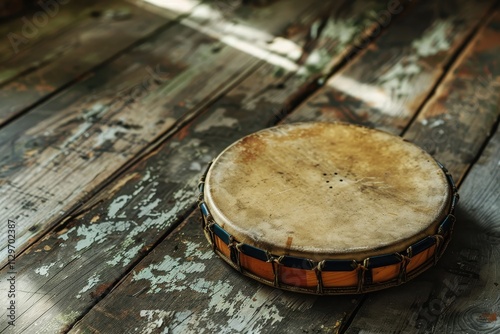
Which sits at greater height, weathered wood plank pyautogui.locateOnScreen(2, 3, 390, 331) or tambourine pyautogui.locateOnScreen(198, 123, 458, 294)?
tambourine pyautogui.locateOnScreen(198, 123, 458, 294)

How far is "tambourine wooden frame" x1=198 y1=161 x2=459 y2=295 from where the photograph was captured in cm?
111

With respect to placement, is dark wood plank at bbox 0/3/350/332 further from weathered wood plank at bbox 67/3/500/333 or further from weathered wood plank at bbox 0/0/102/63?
weathered wood plank at bbox 0/0/102/63

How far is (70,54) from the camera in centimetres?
213

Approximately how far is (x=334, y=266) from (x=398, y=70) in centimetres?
111

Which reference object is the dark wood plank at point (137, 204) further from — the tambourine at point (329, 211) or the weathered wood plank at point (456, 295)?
the weathered wood plank at point (456, 295)

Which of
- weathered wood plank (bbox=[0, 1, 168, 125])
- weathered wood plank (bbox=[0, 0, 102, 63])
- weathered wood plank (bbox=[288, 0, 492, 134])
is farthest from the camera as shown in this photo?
weathered wood plank (bbox=[0, 0, 102, 63])

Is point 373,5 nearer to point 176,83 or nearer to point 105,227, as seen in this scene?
point 176,83

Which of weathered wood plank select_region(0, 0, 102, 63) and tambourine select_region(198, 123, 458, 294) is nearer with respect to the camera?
tambourine select_region(198, 123, 458, 294)

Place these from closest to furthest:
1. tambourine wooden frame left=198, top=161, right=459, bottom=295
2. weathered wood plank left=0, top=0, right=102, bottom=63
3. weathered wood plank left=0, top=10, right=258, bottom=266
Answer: tambourine wooden frame left=198, top=161, right=459, bottom=295 → weathered wood plank left=0, top=10, right=258, bottom=266 → weathered wood plank left=0, top=0, right=102, bottom=63

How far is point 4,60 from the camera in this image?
210cm

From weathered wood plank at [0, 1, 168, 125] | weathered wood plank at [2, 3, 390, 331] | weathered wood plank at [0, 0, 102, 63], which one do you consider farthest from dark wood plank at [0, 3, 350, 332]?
weathered wood plank at [0, 0, 102, 63]

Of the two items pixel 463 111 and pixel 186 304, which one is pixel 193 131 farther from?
pixel 463 111

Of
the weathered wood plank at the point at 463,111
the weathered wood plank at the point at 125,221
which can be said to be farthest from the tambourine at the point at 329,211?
the weathered wood plank at the point at 463,111

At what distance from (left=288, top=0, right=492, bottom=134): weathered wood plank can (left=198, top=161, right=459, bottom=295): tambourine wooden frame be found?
0.60 m
